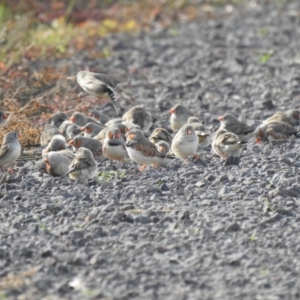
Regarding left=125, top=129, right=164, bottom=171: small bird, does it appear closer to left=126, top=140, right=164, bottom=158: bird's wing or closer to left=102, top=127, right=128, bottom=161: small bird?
left=126, top=140, right=164, bottom=158: bird's wing

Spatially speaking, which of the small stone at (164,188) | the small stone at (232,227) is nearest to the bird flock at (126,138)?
the small stone at (164,188)

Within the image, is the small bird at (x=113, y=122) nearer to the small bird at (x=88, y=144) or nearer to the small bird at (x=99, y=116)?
the small bird at (x=99, y=116)

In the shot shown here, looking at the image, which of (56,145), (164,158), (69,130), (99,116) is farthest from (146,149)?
(99,116)

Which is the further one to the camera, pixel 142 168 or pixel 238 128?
pixel 238 128

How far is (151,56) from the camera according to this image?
1989cm

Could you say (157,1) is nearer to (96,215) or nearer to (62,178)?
(62,178)

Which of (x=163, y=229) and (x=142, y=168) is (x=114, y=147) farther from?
(x=163, y=229)

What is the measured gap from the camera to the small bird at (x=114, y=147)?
11711 mm

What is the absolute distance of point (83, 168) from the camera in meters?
10.8

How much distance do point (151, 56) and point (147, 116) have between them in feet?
20.5

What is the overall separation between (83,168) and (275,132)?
2918 mm

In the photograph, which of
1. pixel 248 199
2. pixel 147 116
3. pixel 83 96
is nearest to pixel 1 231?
pixel 248 199

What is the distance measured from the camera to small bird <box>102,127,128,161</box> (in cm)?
1171

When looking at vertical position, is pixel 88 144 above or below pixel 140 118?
above
